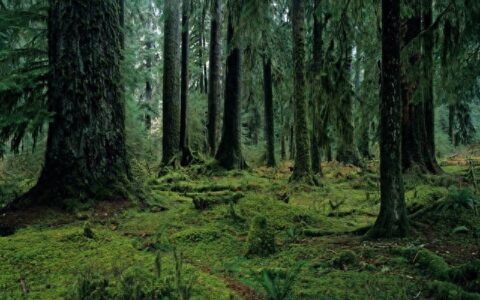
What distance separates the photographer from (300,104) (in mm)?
10344

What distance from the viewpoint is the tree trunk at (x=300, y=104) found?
1032 cm

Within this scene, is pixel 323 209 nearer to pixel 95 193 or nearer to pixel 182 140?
pixel 95 193

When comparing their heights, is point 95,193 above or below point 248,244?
above

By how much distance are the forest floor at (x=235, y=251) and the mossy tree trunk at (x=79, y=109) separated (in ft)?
1.23

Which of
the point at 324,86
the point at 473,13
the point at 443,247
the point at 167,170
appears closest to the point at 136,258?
the point at 443,247

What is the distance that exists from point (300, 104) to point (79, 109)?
19.3ft

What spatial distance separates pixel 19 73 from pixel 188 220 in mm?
3307

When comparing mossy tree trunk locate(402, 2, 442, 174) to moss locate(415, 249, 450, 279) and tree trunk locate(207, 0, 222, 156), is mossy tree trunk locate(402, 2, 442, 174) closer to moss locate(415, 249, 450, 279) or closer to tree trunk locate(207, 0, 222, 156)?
moss locate(415, 249, 450, 279)

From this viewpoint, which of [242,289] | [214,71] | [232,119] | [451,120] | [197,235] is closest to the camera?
[242,289]

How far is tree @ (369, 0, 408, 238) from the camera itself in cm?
476

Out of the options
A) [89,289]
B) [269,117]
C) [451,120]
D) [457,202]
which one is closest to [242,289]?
[89,289]

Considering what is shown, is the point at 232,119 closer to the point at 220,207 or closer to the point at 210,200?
the point at 210,200

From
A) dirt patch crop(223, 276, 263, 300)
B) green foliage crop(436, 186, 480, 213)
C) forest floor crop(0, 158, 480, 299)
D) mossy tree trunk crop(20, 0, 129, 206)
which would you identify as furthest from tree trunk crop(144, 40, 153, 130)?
dirt patch crop(223, 276, 263, 300)

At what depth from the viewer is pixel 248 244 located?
455 centimetres
